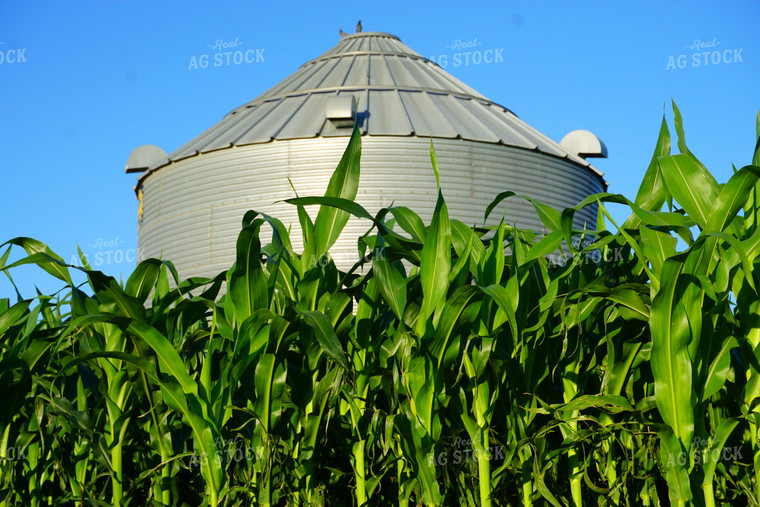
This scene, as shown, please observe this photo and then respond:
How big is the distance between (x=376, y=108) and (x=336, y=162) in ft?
6.28

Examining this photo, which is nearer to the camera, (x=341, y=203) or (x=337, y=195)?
(x=341, y=203)

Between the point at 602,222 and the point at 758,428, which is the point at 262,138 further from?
the point at 758,428

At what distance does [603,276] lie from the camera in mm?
3119

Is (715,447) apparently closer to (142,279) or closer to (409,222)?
(409,222)

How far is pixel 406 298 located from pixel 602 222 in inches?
44.8

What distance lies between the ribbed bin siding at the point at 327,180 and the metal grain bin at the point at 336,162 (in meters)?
0.02

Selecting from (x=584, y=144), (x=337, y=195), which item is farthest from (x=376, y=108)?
(x=337, y=195)

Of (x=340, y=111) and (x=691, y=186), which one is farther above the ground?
(x=340, y=111)

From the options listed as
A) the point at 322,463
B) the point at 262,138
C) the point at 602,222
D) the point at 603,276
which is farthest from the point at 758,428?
the point at 262,138

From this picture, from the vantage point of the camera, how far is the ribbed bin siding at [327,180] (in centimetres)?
1259

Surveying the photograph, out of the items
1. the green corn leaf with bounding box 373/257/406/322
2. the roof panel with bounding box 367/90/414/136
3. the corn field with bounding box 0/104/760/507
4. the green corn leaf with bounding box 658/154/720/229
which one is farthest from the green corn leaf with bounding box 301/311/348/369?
the roof panel with bounding box 367/90/414/136

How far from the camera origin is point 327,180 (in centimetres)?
1241

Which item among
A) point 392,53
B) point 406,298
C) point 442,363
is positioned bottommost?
point 442,363

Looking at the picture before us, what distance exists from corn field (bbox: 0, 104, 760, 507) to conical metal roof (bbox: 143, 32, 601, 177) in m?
9.59
